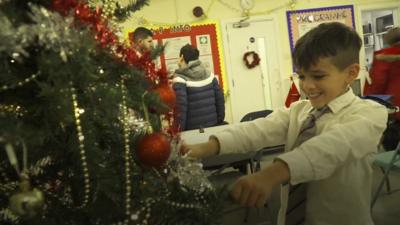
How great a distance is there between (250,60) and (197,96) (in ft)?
8.99

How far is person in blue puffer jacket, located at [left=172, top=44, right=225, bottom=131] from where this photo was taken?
8.77 ft

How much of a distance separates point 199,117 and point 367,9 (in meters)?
4.18

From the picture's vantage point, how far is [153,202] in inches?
28.6

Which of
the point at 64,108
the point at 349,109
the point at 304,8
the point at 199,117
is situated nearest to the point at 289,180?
the point at 349,109

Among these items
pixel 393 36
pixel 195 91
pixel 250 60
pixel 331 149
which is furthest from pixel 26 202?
pixel 250 60

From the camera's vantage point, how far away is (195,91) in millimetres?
2729

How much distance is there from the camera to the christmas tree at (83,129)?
57cm

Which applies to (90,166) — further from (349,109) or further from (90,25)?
(349,109)

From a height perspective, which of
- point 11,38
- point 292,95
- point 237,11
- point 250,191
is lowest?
point 292,95

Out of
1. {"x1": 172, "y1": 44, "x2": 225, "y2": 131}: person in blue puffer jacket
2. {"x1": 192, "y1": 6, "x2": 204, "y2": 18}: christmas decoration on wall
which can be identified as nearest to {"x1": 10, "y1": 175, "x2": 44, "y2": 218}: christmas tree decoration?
{"x1": 172, "y1": 44, "x2": 225, "y2": 131}: person in blue puffer jacket

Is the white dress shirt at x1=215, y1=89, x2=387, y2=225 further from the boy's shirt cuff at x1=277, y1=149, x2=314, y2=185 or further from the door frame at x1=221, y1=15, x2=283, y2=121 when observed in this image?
the door frame at x1=221, y1=15, x2=283, y2=121

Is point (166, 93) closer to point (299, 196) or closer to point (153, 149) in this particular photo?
point (153, 149)

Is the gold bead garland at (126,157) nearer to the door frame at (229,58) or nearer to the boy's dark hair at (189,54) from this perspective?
the boy's dark hair at (189,54)

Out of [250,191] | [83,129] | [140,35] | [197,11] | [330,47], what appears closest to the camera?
[83,129]
